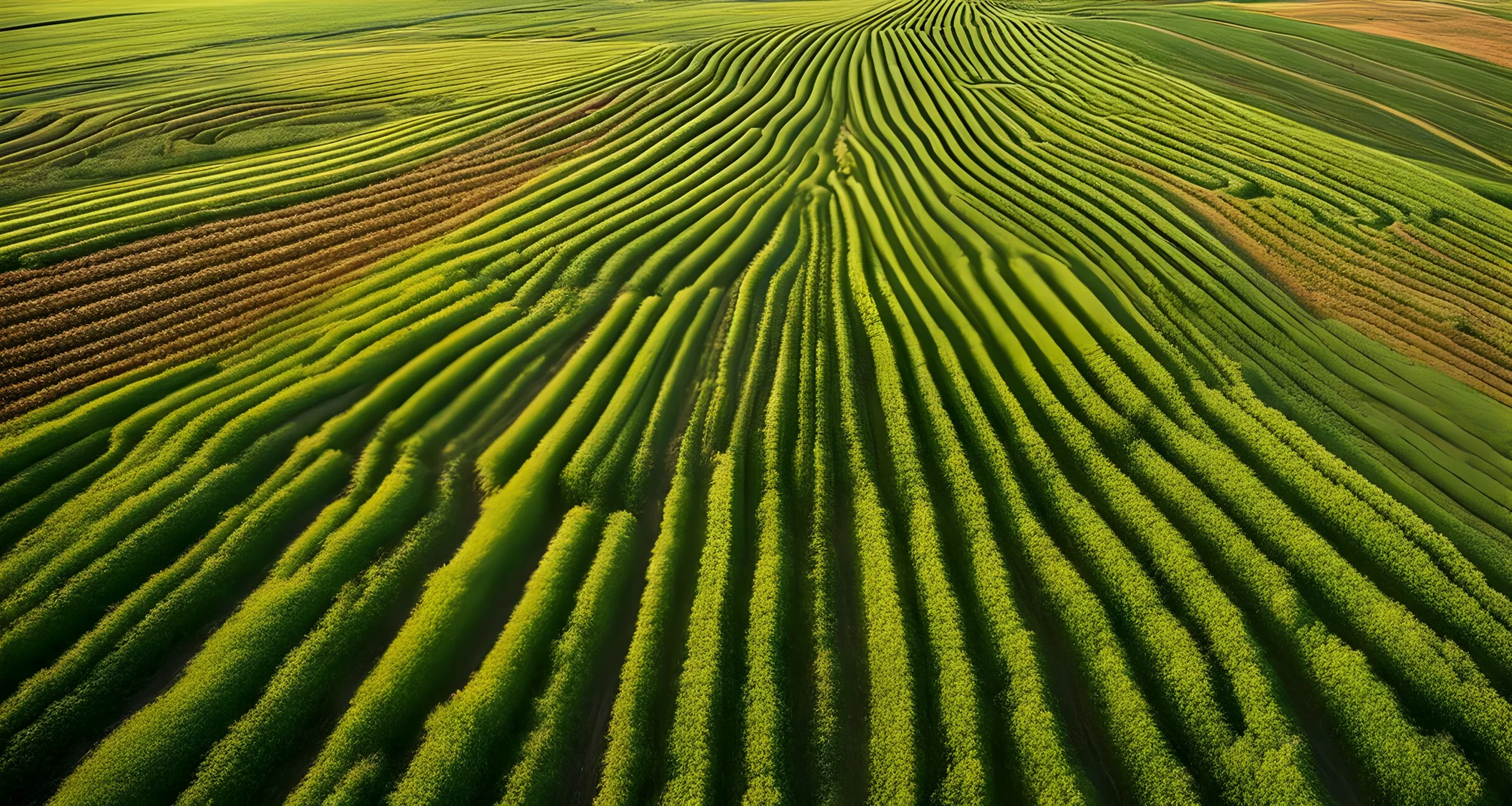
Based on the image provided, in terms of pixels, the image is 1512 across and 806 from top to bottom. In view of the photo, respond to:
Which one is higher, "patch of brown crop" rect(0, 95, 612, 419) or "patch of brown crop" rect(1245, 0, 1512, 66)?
"patch of brown crop" rect(0, 95, 612, 419)

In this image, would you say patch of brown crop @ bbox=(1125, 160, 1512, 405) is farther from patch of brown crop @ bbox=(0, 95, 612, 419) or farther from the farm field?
patch of brown crop @ bbox=(0, 95, 612, 419)

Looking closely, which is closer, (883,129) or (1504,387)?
(1504,387)

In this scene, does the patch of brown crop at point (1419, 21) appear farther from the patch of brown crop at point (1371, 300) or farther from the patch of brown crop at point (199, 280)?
the patch of brown crop at point (199, 280)

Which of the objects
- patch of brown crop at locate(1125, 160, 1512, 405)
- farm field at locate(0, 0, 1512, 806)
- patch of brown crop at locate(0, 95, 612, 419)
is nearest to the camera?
farm field at locate(0, 0, 1512, 806)

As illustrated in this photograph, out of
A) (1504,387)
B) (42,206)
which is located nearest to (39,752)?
(42,206)

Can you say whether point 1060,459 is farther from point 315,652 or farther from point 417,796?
point 315,652

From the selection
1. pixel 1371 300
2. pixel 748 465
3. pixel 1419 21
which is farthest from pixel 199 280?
pixel 1419 21

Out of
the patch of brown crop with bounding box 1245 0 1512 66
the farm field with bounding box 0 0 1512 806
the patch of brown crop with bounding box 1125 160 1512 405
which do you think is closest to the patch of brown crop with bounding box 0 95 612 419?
the farm field with bounding box 0 0 1512 806

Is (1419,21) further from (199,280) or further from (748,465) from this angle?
(199,280)
